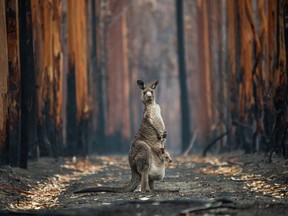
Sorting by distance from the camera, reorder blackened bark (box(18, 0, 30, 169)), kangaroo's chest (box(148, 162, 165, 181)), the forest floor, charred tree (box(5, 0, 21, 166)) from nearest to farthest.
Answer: the forest floor, kangaroo's chest (box(148, 162, 165, 181)), charred tree (box(5, 0, 21, 166)), blackened bark (box(18, 0, 30, 169))

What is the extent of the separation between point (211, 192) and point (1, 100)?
504 centimetres

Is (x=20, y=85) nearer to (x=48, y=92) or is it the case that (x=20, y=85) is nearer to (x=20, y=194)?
(x=20, y=194)

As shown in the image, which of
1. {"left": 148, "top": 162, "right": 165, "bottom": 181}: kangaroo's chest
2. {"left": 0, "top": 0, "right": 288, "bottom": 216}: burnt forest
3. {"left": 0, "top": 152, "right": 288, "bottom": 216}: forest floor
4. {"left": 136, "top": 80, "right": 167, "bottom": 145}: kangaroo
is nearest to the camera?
{"left": 0, "top": 152, "right": 288, "bottom": 216}: forest floor

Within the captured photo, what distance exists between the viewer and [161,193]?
13.3 meters

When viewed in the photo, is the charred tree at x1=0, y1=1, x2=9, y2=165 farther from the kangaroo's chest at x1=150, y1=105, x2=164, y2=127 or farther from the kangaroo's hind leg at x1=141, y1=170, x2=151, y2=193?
the kangaroo's hind leg at x1=141, y1=170, x2=151, y2=193

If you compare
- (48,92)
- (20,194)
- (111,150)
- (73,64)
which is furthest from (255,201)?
(111,150)

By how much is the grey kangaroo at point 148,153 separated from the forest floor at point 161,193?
312 millimetres

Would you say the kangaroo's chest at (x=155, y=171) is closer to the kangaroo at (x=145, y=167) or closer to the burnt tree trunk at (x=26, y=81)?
the kangaroo at (x=145, y=167)

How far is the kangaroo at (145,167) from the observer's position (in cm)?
1341

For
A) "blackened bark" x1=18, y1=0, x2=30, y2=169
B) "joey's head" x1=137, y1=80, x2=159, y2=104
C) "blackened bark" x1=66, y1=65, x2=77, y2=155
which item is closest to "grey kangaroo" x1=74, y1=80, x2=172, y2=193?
"joey's head" x1=137, y1=80, x2=159, y2=104

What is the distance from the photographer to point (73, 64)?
2622cm

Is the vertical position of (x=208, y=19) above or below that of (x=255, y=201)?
above

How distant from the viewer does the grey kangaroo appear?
13.4 meters

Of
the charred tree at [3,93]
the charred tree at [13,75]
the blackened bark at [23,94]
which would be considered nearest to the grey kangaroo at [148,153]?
the charred tree at [3,93]
